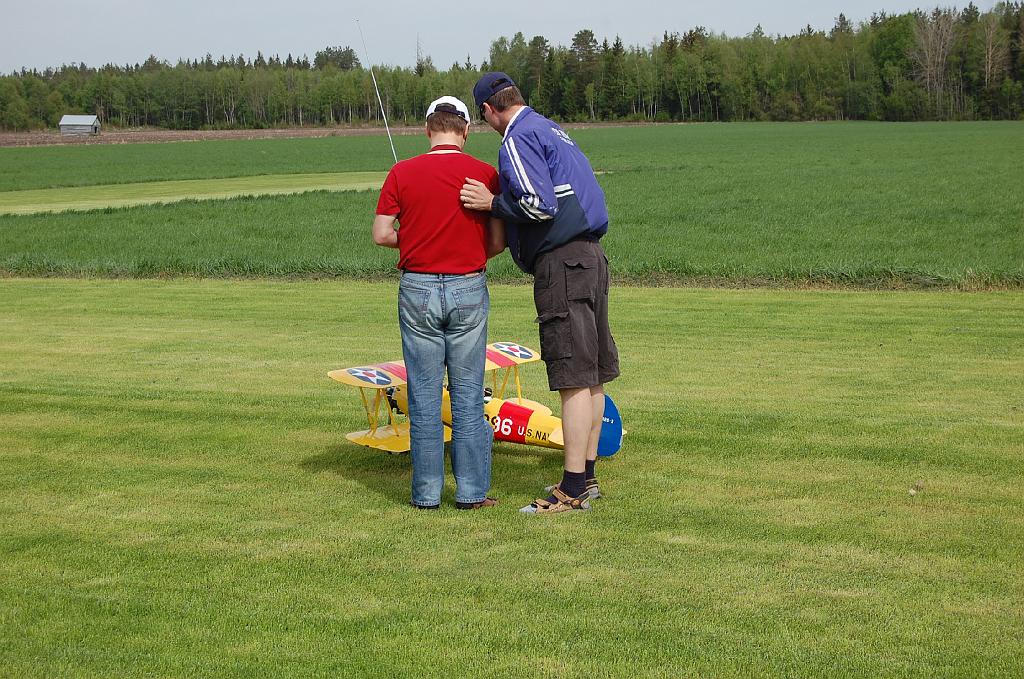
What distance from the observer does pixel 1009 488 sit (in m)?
6.09

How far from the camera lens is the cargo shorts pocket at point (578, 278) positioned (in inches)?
225

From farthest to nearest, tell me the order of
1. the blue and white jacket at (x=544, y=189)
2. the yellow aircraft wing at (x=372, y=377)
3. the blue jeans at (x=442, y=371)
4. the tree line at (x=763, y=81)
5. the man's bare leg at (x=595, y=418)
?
the tree line at (x=763, y=81) < the yellow aircraft wing at (x=372, y=377) < the man's bare leg at (x=595, y=418) < the blue jeans at (x=442, y=371) < the blue and white jacket at (x=544, y=189)

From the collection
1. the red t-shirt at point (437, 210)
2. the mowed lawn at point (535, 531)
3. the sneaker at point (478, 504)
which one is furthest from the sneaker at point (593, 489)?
the red t-shirt at point (437, 210)

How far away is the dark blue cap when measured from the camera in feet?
18.9

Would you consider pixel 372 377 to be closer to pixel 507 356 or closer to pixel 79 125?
pixel 507 356

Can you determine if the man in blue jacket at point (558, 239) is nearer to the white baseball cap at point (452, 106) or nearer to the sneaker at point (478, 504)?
the white baseball cap at point (452, 106)

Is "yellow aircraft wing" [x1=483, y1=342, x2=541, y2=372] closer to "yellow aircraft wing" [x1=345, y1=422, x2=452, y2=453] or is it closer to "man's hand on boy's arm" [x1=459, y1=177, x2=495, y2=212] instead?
"yellow aircraft wing" [x1=345, y1=422, x2=452, y2=453]

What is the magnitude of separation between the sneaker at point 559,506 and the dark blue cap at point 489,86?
2.15 m

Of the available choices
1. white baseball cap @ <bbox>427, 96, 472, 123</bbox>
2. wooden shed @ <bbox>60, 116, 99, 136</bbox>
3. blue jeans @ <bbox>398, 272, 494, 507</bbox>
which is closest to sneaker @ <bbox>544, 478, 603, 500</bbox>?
blue jeans @ <bbox>398, 272, 494, 507</bbox>

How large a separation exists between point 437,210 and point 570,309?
879 millimetres

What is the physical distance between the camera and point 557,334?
5.78 m

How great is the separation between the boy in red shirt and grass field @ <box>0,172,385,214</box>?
31219 millimetres

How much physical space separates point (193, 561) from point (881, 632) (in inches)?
120

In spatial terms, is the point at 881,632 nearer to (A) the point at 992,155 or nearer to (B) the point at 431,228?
(B) the point at 431,228
